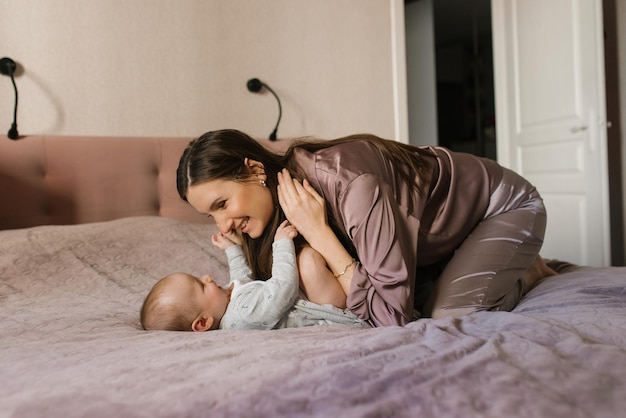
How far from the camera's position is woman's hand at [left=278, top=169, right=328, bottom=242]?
126 centimetres

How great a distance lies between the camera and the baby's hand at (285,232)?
128cm

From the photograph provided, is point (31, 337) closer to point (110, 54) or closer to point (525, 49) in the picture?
point (110, 54)

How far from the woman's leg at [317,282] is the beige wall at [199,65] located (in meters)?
1.29

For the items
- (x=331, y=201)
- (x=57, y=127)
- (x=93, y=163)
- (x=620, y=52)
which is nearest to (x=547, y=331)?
(x=331, y=201)

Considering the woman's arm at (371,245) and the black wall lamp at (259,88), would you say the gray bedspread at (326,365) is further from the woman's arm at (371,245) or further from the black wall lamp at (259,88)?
the black wall lamp at (259,88)

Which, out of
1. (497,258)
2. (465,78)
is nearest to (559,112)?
(497,258)

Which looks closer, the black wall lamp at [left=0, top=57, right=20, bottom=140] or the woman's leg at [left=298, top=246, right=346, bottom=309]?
the woman's leg at [left=298, top=246, right=346, bottom=309]

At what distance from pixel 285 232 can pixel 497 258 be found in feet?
1.75

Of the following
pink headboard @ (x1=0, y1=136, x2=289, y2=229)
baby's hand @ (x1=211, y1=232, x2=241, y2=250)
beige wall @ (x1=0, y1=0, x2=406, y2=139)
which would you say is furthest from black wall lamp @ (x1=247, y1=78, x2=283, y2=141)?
baby's hand @ (x1=211, y1=232, x2=241, y2=250)

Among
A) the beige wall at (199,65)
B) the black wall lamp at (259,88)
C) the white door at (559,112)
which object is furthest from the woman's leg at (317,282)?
the white door at (559,112)

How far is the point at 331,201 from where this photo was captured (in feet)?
4.20

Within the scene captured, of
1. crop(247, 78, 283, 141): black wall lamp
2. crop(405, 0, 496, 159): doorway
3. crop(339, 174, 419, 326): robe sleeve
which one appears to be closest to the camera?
crop(339, 174, 419, 326): robe sleeve

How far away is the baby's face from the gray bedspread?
Answer: 0.13 m

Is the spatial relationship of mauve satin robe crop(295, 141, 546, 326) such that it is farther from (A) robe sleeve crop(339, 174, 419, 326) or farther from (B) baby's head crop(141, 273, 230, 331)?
(B) baby's head crop(141, 273, 230, 331)
